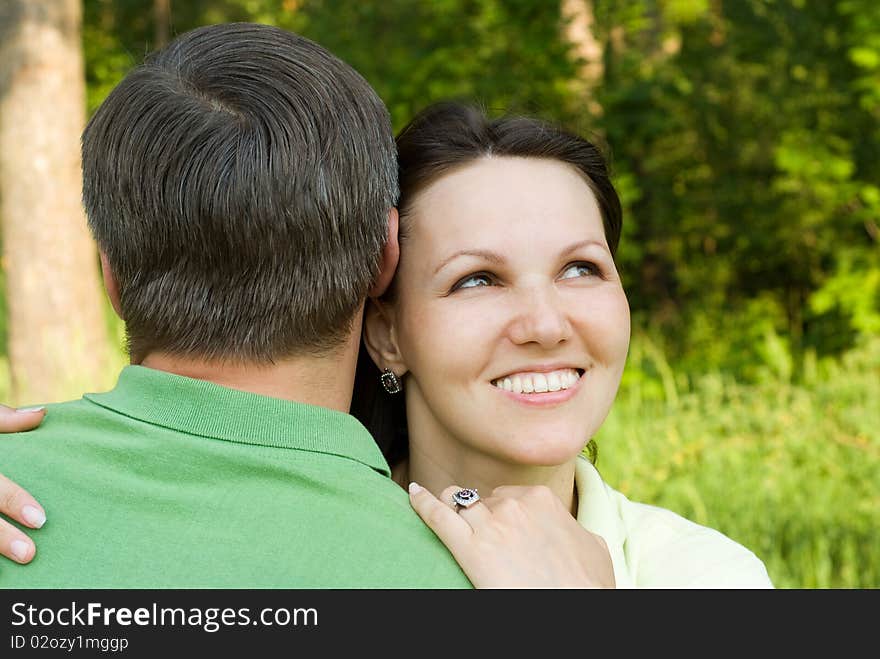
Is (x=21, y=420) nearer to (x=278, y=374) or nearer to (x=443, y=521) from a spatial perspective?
(x=278, y=374)

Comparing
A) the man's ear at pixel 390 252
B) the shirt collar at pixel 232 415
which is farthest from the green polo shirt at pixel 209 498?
the man's ear at pixel 390 252

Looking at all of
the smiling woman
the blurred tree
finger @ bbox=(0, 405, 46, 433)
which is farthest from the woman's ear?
the blurred tree

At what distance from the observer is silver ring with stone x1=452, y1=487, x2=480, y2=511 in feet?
6.10

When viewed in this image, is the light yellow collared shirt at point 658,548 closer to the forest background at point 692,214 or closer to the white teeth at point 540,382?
the white teeth at point 540,382

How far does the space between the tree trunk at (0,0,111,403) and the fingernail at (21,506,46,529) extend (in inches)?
184

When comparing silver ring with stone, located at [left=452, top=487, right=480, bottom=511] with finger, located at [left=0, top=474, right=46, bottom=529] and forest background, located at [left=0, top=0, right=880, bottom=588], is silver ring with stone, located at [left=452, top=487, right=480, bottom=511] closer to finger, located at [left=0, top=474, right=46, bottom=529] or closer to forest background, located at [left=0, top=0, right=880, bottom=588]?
finger, located at [left=0, top=474, right=46, bottom=529]

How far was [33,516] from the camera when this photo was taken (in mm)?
1582

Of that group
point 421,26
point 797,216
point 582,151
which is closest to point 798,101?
point 797,216

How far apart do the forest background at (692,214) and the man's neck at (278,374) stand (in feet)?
5.87

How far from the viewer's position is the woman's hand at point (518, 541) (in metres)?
1.66

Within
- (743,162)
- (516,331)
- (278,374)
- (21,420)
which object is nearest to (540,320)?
(516,331)

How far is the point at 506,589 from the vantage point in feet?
5.32
